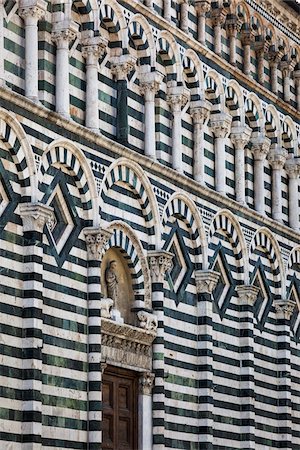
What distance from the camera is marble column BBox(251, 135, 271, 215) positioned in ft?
86.4

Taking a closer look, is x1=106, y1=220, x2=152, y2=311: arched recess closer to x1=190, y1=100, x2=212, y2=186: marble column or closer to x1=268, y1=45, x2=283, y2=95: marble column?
x1=190, y1=100, x2=212, y2=186: marble column

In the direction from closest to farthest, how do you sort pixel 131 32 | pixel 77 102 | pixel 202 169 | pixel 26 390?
pixel 26 390 < pixel 77 102 < pixel 131 32 < pixel 202 169

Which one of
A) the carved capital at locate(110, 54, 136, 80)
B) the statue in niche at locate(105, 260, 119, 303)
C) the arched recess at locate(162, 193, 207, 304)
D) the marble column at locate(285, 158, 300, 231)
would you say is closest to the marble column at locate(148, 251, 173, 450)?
the arched recess at locate(162, 193, 207, 304)

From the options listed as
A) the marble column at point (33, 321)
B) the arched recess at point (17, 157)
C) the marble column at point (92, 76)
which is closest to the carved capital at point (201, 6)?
the marble column at point (92, 76)

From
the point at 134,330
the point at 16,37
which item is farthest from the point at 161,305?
the point at 16,37

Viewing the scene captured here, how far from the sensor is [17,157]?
63.6 ft

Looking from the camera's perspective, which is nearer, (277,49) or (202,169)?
(202,169)

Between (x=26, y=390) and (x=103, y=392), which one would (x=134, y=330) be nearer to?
(x=103, y=392)

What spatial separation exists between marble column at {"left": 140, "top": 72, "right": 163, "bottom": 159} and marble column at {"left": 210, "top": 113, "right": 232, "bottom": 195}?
2235mm

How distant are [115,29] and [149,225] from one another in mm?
2652

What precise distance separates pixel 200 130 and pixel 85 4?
375 cm

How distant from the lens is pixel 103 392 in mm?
21266

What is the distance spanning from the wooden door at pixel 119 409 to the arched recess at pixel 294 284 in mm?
5803

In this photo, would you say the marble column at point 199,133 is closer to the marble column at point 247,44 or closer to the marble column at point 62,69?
the marble column at point 247,44
